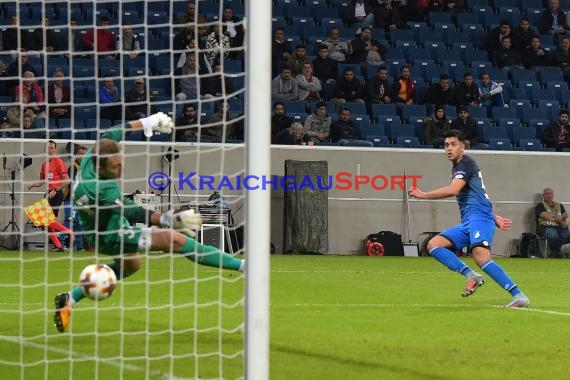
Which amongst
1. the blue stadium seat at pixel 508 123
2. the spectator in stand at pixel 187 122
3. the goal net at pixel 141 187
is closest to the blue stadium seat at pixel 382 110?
the blue stadium seat at pixel 508 123

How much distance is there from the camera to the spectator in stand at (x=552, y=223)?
74.1ft

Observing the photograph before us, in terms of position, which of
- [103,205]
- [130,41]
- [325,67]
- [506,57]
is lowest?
[103,205]

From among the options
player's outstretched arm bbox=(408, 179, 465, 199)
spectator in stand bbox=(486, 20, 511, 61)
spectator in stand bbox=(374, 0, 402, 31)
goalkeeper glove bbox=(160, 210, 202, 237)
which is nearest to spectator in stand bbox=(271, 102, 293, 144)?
spectator in stand bbox=(374, 0, 402, 31)

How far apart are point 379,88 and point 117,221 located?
585 inches

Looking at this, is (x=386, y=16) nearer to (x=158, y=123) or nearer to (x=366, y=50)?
(x=366, y=50)

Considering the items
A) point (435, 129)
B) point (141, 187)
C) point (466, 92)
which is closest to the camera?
point (141, 187)

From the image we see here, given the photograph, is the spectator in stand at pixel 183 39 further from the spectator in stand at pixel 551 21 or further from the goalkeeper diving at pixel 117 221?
the spectator in stand at pixel 551 21

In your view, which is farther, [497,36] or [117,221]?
[497,36]

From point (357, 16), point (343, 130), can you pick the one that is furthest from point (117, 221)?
point (357, 16)

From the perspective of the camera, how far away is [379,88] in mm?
23531

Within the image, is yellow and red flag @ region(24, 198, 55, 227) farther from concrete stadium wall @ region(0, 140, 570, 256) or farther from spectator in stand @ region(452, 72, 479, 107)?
spectator in stand @ region(452, 72, 479, 107)

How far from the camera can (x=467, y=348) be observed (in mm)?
8266

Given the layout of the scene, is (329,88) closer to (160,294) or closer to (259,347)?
(160,294)

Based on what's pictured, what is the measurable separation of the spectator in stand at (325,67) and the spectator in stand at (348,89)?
33 cm
